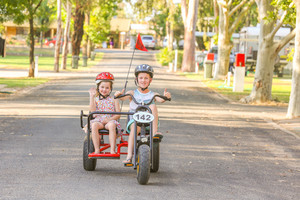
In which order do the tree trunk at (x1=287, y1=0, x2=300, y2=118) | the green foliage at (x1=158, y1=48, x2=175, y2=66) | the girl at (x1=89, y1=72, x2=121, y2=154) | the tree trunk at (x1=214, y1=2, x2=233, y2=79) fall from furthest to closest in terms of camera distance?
the green foliage at (x1=158, y1=48, x2=175, y2=66) < the tree trunk at (x1=214, y1=2, x2=233, y2=79) < the tree trunk at (x1=287, y1=0, x2=300, y2=118) < the girl at (x1=89, y1=72, x2=121, y2=154)

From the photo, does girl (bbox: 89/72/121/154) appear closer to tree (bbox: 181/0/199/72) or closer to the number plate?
the number plate

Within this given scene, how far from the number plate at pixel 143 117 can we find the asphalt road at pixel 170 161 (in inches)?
31.8

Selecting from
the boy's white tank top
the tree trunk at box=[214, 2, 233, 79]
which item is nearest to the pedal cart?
the boy's white tank top

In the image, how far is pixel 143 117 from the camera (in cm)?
771

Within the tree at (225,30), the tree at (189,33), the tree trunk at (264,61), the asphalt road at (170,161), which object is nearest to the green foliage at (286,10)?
the tree trunk at (264,61)

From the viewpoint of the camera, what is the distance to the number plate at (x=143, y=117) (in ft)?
25.2

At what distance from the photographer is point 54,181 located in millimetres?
7707

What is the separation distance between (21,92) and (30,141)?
1249 cm

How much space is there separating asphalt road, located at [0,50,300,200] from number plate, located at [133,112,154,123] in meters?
0.81

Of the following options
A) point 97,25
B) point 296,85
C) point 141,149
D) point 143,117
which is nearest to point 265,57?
point 296,85

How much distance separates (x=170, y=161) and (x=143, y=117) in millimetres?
2065

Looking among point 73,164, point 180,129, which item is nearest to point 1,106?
point 180,129

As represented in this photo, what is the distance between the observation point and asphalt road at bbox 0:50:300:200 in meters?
7.38

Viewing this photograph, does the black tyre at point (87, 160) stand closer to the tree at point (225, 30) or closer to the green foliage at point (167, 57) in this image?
the tree at point (225, 30)
